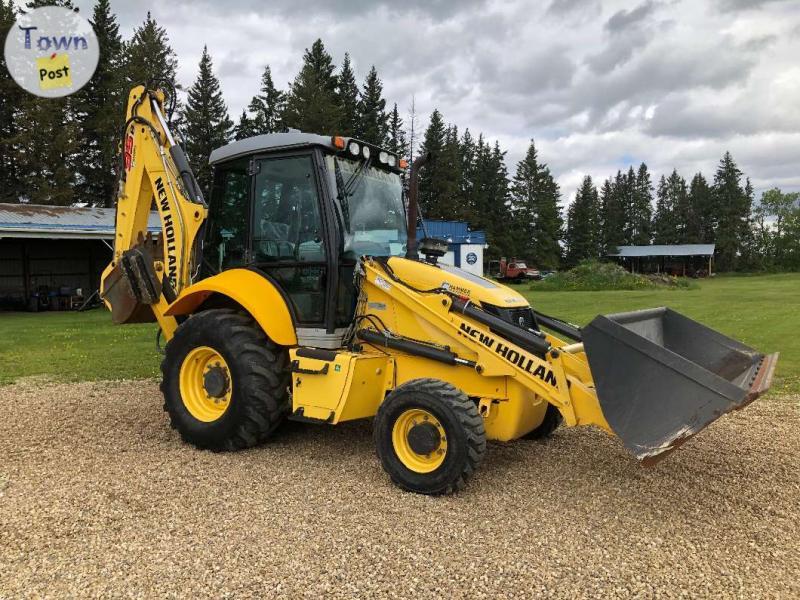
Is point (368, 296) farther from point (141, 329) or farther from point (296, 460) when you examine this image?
point (141, 329)

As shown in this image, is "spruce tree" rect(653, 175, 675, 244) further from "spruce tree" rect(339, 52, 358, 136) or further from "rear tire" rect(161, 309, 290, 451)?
"rear tire" rect(161, 309, 290, 451)

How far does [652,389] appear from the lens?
4367 millimetres

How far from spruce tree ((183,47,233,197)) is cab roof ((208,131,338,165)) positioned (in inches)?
1771

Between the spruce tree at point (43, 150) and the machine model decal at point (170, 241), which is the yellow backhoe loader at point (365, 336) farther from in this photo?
the spruce tree at point (43, 150)

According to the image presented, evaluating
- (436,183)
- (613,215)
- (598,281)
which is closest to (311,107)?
(436,183)

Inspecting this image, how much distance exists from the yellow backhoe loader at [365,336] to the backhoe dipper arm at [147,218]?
0.09 ft

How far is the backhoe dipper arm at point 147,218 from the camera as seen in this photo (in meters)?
6.86

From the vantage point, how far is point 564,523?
4504 mm

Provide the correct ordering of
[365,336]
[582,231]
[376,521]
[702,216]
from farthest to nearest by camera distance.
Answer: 1. [702,216]
2. [582,231]
3. [365,336]
4. [376,521]

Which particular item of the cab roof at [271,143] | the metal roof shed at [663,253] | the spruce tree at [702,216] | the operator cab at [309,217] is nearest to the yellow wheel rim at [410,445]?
the operator cab at [309,217]

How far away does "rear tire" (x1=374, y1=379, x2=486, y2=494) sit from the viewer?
481 centimetres

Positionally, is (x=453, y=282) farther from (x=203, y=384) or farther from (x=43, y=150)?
(x=43, y=150)

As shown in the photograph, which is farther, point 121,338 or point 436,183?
point 436,183

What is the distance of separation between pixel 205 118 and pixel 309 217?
49.1m
